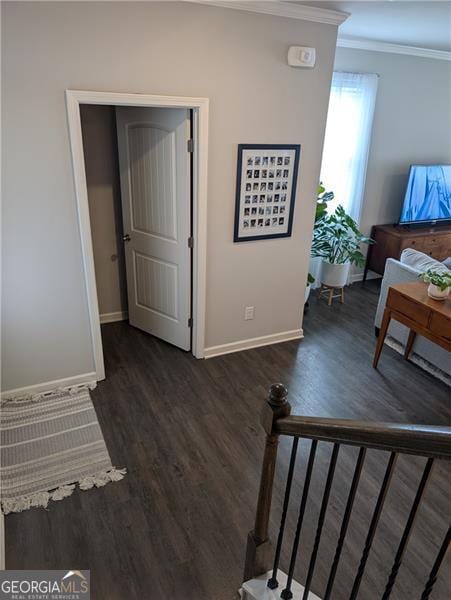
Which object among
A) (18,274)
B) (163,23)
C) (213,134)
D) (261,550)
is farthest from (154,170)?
(261,550)

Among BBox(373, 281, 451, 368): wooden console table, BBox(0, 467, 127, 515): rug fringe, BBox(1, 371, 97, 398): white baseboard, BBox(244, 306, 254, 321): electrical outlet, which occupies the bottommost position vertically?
BBox(0, 467, 127, 515): rug fringe

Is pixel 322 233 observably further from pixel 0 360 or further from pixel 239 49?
pixel 0 360

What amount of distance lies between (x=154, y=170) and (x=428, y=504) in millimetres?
2950

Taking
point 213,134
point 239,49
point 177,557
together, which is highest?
point 239,49

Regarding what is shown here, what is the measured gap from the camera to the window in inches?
172

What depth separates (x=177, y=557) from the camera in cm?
197

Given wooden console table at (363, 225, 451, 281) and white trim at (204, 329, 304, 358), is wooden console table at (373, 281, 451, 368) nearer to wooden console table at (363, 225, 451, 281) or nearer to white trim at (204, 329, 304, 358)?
white trim at (204, 329, 304, 358)

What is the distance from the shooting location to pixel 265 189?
3254 millimetres

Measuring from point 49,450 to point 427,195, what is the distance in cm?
498

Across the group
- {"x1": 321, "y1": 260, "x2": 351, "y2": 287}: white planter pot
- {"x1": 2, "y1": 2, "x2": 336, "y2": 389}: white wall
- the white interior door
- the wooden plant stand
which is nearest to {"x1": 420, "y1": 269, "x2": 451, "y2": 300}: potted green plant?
{"x1": 2, "y1": 2, "x2": 336, "y2": 389}: white wall

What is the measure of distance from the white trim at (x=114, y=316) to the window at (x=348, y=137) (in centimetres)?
272

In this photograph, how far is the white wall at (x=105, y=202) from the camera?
351 cm

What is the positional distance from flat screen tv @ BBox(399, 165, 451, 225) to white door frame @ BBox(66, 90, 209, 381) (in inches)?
122

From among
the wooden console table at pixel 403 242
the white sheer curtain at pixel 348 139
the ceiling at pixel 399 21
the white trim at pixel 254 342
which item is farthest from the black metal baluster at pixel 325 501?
the wooden console table at pixel 403 242
